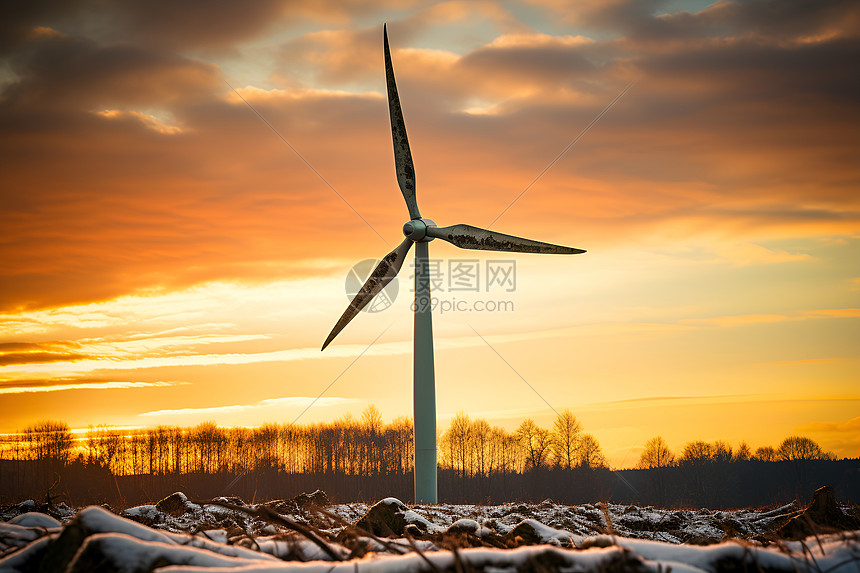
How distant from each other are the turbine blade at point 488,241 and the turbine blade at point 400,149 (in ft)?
6.58

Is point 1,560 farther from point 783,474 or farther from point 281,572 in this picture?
point 783,474

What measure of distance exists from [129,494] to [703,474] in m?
81.0

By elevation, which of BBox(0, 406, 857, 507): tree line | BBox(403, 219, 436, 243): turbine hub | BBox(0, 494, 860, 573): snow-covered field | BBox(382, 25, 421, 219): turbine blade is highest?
BBox(382, 25, 421, 219): turbine blade

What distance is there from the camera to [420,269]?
27656 millimetres

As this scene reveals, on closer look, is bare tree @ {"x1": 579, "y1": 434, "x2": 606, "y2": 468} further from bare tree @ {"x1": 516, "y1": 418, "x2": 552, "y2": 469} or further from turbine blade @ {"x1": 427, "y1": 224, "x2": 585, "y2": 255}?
turbine blade @ {"x1": 427, "y1": 224, "x2": 585, "y2": 255}

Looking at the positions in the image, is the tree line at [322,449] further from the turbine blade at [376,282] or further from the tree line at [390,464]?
the turbine blade at [376,282]

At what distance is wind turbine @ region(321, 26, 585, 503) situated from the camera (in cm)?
2652

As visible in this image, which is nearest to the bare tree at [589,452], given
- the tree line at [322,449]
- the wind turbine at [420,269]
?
the tree line at [322,449]

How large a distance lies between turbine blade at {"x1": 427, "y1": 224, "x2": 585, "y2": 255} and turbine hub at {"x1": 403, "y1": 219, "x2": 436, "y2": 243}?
0.76 feet

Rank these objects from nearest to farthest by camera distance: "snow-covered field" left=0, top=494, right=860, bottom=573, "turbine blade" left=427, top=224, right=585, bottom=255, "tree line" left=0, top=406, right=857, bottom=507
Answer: "snow-covered field" left=0, top=494, right=860, bottom=573
"turbine blade" left=427, top=224, right=585, bottom=255
"tree line" left=0, top=406, right=857, bottom=507

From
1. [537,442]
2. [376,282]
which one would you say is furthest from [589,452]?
[376,282]

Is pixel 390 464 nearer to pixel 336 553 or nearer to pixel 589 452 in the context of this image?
pixel 589 452

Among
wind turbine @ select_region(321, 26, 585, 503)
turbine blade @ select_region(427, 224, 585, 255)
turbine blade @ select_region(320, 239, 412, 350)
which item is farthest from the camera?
turbine blade @ select_region(320, 239, 412, 350)

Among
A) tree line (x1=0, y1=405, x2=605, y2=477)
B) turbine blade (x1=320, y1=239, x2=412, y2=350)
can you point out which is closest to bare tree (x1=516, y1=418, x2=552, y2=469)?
tree line (x1=0, y1=405, x2=605, y2=477)
